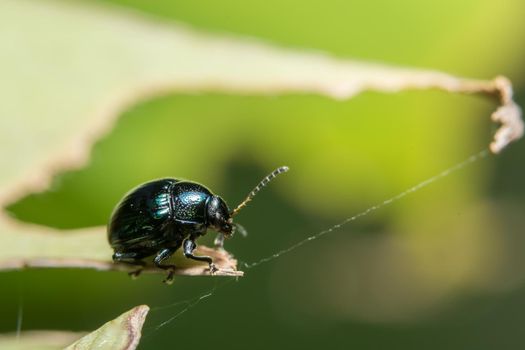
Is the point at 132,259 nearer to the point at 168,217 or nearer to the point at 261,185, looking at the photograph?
the point at 168,217

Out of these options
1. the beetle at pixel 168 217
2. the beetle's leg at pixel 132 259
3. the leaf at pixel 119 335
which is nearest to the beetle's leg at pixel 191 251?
the beetle at pixel 168 217

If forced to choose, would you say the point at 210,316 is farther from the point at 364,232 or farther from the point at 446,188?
the point at 446,188

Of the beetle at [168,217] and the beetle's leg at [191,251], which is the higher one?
Result: the beetle at [168,217]

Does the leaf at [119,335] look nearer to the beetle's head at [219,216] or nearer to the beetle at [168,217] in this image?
the beetle at [168,217]

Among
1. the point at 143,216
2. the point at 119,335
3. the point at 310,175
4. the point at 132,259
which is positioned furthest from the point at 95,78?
the point at 119,335

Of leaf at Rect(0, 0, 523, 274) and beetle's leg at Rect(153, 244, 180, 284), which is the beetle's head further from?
leaf at Rect(0, 0, 523, 274)
